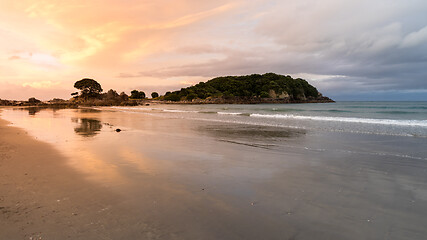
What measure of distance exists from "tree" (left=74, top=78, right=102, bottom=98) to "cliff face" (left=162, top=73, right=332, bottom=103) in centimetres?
5445

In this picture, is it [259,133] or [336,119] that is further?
[336,119]

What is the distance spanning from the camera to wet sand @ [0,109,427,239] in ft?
11.7

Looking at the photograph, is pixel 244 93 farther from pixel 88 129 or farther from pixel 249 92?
pixel 88 129

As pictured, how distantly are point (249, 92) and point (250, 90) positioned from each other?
7.26m

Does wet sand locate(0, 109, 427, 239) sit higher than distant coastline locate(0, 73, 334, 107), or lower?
lower

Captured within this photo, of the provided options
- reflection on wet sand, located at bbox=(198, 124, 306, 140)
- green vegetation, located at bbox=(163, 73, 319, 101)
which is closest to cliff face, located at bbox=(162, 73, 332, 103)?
green vegetation, located at bbox=(163, 73, 319, 101)

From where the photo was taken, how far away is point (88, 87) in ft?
378

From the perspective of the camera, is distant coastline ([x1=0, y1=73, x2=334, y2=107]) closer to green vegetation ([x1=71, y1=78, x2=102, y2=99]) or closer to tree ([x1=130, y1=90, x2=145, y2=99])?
tree ([x1=130, y1=90, x2=145, y2=99])

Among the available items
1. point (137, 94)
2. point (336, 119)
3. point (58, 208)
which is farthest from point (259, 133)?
point (137, 94)

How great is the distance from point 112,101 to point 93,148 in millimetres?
100538

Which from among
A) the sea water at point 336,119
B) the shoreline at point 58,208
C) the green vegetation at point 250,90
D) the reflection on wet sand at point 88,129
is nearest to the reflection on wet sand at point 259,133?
the sea water at point 336,119

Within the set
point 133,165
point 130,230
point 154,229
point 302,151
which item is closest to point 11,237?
point 130,230

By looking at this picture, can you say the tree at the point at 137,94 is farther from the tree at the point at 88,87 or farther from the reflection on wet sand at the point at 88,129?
the reflection on wet sand at the point at 88,129

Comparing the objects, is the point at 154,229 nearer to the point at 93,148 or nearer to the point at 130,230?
the point at 130,230
